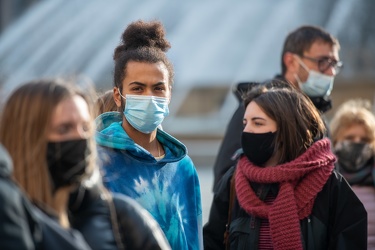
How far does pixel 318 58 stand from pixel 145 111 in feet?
6.57

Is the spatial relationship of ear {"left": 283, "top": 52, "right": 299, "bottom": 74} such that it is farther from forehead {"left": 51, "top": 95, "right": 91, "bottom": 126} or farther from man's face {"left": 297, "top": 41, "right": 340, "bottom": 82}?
forehead {"left": 51, "top": 95, "right": 91, "bottom": 126}

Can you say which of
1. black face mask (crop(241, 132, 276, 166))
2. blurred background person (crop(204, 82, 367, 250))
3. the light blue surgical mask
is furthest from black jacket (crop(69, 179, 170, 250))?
black face mask (crop(241, 132, 276, 166))

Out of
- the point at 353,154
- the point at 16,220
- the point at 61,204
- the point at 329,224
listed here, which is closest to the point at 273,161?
the point at 329,224

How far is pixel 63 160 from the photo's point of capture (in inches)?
111

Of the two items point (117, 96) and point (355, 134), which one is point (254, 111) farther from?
point (355, 134)

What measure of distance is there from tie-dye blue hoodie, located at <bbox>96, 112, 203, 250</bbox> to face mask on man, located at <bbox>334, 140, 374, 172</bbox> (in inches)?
81.3

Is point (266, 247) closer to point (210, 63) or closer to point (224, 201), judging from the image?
point (224, 201)

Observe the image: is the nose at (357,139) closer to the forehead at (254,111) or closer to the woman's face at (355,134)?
the woman's face at (355,134)

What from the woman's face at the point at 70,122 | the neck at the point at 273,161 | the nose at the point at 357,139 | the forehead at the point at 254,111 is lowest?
the nose at the point at 357,139

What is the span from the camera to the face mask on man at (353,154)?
6.20 metres

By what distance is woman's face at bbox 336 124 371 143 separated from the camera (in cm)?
645

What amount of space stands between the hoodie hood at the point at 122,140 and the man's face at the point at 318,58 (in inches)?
66.6

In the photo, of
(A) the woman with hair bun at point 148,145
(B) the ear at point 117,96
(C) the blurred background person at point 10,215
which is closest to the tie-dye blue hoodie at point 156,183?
(A) the woman with hair bun at point 148,145

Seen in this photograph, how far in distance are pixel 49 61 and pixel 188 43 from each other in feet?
11.5
